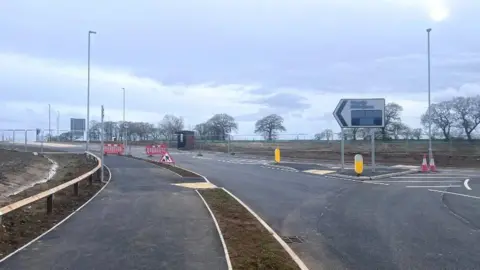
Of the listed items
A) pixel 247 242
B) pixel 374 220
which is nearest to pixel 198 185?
pixel 374 220

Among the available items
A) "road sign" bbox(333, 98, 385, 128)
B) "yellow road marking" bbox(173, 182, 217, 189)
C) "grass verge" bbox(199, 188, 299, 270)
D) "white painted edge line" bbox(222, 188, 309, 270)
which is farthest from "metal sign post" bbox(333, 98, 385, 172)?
"white painted edge line" bbox(222, 188, 309, 270)

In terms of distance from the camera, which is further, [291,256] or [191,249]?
[191,249]

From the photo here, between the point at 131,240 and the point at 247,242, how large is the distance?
216 centimetres

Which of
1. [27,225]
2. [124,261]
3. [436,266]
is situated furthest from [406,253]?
[27,225]

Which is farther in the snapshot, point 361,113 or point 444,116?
point 444,116

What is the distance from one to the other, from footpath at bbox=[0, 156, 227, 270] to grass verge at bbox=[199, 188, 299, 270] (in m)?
0.27

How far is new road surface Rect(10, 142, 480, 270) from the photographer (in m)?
7.54

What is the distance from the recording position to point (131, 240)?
8797 millimetres

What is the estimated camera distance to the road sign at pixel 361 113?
2791cm

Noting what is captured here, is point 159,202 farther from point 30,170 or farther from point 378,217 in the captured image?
point 30,170

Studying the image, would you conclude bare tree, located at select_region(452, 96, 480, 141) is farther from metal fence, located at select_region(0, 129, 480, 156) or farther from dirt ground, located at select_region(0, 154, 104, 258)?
dirt ground, located at select_region(0, 154, 104, 258)

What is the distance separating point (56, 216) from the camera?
1212cm

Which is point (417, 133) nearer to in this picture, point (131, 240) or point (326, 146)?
point (326, 146)

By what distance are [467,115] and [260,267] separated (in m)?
84.8
